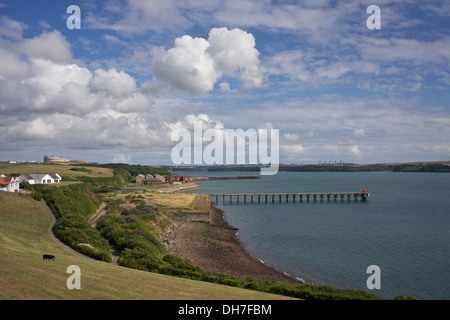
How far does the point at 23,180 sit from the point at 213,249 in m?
36.6

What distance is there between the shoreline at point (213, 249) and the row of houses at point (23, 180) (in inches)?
852

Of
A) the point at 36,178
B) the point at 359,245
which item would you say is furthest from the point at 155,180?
the point at 359,245

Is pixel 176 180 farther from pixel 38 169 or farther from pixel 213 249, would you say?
pixel 213 249

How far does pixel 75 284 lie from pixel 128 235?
49.0ft

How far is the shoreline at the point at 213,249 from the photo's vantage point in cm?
2648

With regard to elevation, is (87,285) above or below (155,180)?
above

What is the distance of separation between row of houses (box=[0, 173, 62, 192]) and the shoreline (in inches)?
852

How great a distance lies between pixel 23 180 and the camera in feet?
168

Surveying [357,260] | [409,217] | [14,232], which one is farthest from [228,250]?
[409,217]

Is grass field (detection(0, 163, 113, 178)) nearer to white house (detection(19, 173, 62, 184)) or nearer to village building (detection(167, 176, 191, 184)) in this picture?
white house (detection(19, 173, 62, 184))

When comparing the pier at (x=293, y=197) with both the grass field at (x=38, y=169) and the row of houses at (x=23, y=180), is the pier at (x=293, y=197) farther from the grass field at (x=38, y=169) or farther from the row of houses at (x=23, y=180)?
the grass field at (x=38, y=169)

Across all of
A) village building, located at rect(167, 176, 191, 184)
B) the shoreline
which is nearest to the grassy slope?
the shoreline

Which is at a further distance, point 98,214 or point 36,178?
point 36,178

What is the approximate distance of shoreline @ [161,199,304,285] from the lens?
26484 millimetres
